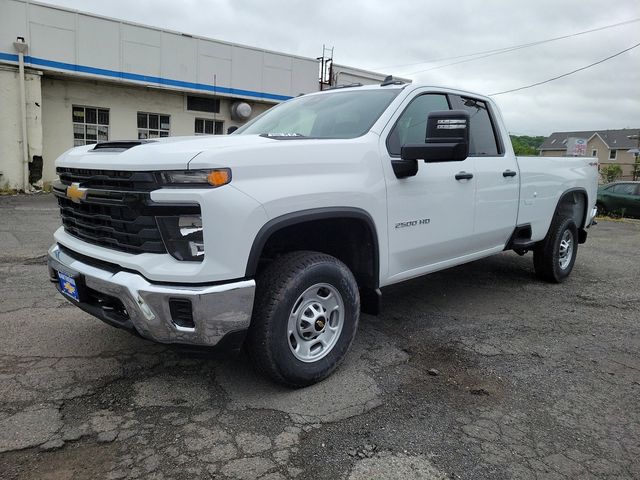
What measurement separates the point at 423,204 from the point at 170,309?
81.2 inches

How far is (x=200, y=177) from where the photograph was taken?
2.63 metres

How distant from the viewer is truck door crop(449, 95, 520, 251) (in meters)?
4.54

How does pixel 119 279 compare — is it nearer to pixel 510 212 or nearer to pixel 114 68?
pixel 510 212

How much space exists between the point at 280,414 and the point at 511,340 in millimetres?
2269

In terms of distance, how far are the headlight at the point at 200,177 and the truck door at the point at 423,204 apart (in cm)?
130

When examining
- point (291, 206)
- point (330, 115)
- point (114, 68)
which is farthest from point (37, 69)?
point (291, 206)

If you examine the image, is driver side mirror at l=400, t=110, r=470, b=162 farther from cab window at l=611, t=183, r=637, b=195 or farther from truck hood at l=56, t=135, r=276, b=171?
cab window at l=611, t=183, r=637, b=195

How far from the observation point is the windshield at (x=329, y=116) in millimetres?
3766

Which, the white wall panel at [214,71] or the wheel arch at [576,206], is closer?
the wheel arch at [576,206]

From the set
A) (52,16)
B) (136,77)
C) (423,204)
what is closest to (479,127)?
(423,204)

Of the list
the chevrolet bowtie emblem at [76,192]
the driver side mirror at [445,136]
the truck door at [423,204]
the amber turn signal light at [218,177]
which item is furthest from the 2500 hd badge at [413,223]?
the chevrolet bowtie emblem at [76,192]

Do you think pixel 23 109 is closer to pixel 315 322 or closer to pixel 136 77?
pixel 136 77

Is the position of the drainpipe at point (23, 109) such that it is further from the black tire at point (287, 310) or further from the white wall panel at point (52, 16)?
the black tire at point (287, 310)

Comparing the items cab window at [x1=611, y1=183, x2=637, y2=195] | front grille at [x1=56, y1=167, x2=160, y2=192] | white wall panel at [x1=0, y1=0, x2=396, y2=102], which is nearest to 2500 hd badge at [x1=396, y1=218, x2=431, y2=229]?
front grille at [x1=56, y1=167, x2=160, y2=192]
